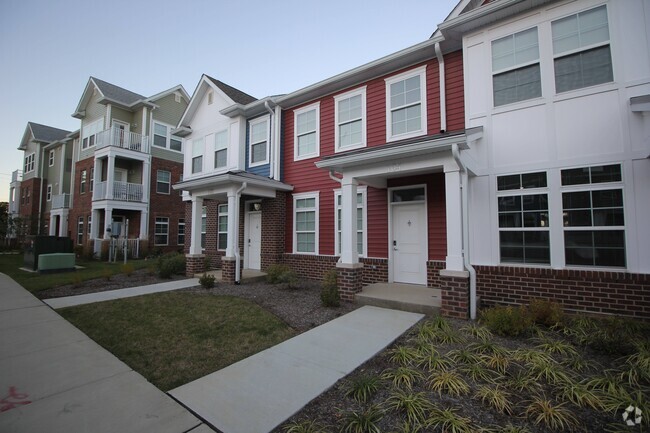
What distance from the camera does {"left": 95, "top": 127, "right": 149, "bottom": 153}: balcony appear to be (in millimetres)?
18422

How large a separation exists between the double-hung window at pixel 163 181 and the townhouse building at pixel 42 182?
8.88 meters

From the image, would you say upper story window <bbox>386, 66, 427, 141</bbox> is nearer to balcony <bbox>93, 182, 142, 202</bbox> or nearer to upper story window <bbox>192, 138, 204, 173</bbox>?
upper story window <bbox>192, 138, 204, 173</bbox>

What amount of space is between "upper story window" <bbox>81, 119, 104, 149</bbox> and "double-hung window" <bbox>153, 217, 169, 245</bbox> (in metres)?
7.02

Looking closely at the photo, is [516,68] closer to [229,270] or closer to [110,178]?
[229,270]

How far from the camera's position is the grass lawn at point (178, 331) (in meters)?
3.93

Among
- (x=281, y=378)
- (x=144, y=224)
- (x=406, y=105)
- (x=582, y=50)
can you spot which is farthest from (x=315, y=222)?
(x=144, y=224)

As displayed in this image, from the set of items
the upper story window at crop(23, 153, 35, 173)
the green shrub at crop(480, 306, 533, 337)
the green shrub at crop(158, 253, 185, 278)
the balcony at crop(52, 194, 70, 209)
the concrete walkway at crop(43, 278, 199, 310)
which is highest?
the upper story window at crop(23, 153, 35, 173)

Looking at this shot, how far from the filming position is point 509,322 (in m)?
4.78

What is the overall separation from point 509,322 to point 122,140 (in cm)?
2227

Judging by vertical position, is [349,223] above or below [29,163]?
below

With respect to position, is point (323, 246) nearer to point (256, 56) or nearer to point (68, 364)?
point (68, 364)

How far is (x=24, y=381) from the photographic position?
135 inches

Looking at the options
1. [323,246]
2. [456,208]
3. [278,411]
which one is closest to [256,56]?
[323,246]

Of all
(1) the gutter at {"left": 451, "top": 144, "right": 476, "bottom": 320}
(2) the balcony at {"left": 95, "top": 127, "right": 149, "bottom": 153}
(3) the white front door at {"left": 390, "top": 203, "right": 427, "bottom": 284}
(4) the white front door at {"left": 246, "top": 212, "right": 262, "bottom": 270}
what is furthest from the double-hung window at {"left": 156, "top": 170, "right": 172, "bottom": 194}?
(1) the gutter at {"left": 451, "top": 144, "right": 476, "bottom": 320}
